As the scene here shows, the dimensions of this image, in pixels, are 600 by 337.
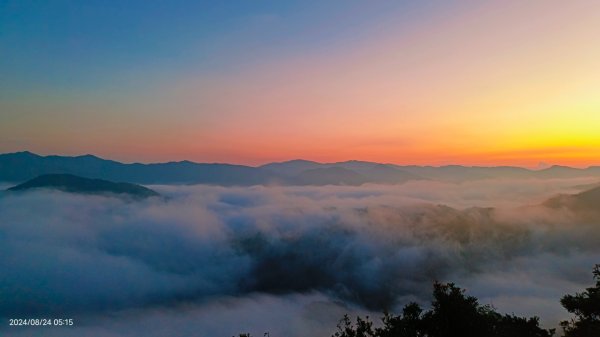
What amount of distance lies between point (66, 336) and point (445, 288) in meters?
246

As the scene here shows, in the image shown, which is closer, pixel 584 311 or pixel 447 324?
pixel 447 324

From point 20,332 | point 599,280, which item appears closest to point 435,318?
point 599,280

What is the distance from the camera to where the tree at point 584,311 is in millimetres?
25297

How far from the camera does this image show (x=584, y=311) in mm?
28312

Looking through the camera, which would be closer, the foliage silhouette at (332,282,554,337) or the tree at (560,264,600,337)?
Answer: the foliage silhouette at (332,282,554,337)

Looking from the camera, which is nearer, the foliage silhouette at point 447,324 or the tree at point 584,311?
the foliage silhouette at point 447,324

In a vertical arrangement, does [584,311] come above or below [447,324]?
below

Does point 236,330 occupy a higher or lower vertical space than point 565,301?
lower

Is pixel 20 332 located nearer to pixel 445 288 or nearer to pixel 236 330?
pixel 236 330

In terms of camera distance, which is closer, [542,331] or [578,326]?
[578,326]

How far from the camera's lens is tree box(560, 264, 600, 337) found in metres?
25.3

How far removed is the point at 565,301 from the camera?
99.8ft

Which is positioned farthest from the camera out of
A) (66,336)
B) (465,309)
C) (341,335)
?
(66,336)

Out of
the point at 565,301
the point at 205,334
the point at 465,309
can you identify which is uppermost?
the point at 465,309
